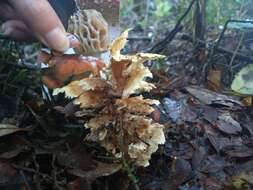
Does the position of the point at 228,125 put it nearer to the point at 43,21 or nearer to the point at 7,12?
the point at 43,21

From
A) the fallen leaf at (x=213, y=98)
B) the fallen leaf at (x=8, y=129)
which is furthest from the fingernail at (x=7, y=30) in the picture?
the fallen leaf at (x=213, y=98)

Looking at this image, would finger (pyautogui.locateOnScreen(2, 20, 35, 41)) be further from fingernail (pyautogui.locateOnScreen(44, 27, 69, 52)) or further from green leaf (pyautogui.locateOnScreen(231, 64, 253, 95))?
green leaf (pyautogui.locateOnScreen(231, 64, 253, 95))

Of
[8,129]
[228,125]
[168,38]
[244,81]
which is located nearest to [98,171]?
[8,129]

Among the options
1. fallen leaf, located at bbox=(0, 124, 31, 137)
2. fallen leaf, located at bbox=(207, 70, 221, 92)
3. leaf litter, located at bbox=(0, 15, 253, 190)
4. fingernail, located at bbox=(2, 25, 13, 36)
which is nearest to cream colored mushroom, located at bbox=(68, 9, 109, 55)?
leaf litter, located at bbox=(0, 15, 253, 190)

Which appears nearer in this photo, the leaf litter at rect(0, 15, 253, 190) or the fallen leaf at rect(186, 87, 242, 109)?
the leaf litter at rect(0, 15, 253, 190)

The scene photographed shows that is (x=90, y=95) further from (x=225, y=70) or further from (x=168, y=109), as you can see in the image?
(x=225, y=70)

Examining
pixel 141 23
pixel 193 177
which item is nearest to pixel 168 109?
pixel 193 177
